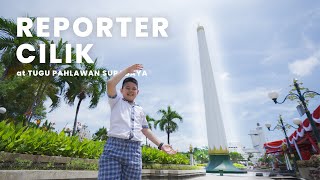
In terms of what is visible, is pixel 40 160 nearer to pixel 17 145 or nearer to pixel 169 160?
pixel 17 145

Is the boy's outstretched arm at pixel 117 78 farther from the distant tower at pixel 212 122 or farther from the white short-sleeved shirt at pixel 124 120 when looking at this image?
the distant tower at pixel 212 122

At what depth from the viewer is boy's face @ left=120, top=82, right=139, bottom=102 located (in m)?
2.63

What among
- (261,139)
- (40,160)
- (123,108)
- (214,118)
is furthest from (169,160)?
(261,139)

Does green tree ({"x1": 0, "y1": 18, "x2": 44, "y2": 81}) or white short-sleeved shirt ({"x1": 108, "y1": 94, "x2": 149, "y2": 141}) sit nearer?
white short-sleeved shirt ({"x1": 108, "y1": 94, "x2": 149, "y2": 141})

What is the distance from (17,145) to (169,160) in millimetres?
8524

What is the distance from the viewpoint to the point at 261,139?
107812 millimetres

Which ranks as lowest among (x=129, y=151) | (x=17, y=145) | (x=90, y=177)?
(x=90, y=177)

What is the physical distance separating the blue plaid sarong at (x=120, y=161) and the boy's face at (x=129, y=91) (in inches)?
19.5

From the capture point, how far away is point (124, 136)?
2354 millimetres

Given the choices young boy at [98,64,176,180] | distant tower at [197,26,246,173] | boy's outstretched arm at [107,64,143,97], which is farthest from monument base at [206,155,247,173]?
boy's outstretched arm at [107,64,143,97]

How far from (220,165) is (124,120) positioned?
25.6m

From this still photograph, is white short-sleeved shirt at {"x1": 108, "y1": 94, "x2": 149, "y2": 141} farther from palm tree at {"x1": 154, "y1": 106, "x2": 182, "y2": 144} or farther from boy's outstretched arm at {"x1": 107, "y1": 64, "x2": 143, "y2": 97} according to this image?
palm tree at {"x1": 154, "y1": 106, "x2": 182, "y2": 144}

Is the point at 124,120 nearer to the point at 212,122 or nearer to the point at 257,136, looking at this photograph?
the point at 212,122

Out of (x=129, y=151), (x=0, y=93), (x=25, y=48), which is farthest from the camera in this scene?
(x=0, y=93)
